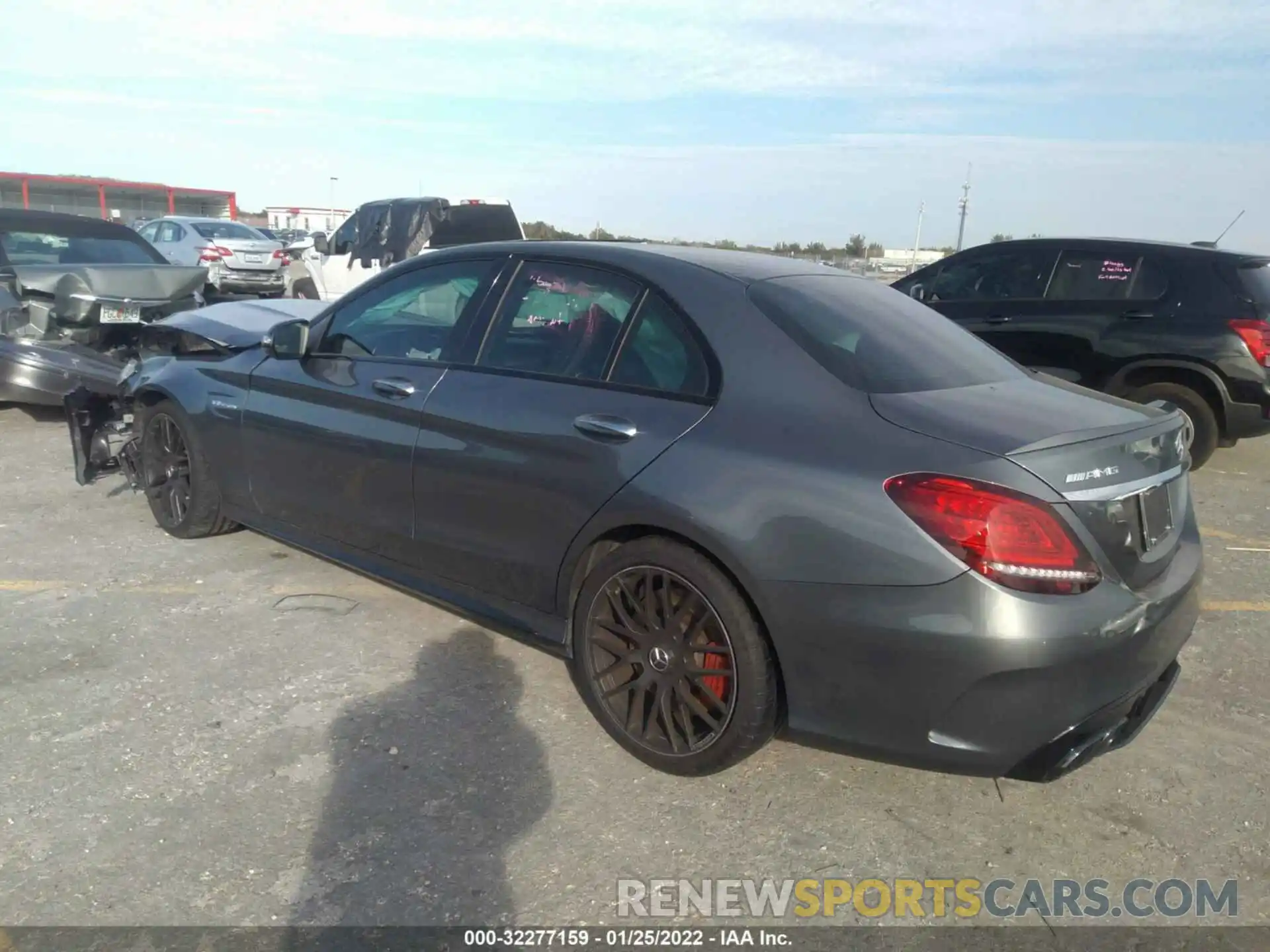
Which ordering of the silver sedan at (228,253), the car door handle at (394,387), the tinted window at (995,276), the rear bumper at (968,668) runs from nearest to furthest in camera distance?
the rear bumper at (968,668)
the car door handle at (394,387)
the tinted window at (995,276)
the silver sedan at (228,253)

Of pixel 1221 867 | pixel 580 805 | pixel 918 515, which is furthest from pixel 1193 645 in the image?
pixel 580 805

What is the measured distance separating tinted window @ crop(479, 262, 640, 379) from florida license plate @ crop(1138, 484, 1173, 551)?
Result: 169 cm

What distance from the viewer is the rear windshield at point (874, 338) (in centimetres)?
300

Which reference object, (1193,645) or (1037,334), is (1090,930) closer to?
(1193,645)

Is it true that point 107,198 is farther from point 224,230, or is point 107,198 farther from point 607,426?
point 607,426

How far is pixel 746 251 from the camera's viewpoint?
393cm

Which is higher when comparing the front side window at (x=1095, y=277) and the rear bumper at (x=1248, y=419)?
the front side window at (x=1095, y=277)

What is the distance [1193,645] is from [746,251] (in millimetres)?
2550

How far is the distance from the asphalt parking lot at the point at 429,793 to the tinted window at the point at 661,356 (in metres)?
1.22

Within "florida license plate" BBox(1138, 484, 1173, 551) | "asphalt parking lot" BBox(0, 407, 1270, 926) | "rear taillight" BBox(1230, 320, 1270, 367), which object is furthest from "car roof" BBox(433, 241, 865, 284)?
"rear taillight" BBox(1230, 320, 1270, 367)

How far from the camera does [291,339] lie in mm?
4312

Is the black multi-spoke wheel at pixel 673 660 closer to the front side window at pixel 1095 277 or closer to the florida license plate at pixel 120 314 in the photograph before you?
the florida license plate at pixel 120 314

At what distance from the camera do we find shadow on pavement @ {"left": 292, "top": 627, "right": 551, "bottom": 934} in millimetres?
2521

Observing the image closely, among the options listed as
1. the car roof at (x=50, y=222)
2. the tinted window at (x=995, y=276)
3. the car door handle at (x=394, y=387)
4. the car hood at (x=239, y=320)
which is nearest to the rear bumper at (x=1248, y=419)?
the tinted window at (x=995, y=276)
